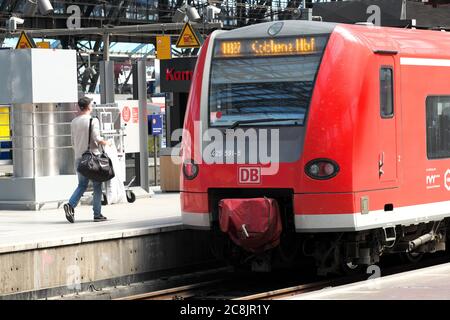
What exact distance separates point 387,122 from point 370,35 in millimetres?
1036

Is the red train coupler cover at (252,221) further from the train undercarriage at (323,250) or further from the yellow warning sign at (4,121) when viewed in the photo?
the yellow warning sign at (4,121)

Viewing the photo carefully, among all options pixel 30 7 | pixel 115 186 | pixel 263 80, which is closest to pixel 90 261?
pixel 263 80

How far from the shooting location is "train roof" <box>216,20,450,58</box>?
41.7ft

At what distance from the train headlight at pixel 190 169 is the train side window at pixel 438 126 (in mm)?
2900

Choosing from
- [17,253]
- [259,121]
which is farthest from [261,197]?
[17,253]

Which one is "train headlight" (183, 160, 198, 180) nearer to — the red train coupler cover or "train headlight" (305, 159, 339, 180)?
the red train coupler cover

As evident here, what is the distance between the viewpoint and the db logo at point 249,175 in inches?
495

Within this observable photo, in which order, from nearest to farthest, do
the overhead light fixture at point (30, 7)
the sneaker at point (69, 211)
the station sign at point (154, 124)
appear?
1. the sneaker at point (69, 211)
2. the station sign at point (154, 124)
3. the overhead light fixture at point (30, 7)

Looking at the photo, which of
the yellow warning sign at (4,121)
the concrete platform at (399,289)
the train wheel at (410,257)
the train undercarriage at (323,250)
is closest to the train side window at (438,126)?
the train undercarriage at (323,250)

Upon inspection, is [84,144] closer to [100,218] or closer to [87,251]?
[100,218]

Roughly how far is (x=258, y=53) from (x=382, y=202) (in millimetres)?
2258

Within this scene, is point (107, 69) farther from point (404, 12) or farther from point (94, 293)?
point (94, 293)

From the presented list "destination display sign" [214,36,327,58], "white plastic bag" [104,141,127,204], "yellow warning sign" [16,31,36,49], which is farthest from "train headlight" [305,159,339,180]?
"yellow warning sign" [16,31,36,49]

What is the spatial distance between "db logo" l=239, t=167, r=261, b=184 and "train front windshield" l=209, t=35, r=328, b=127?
55 centimetres
